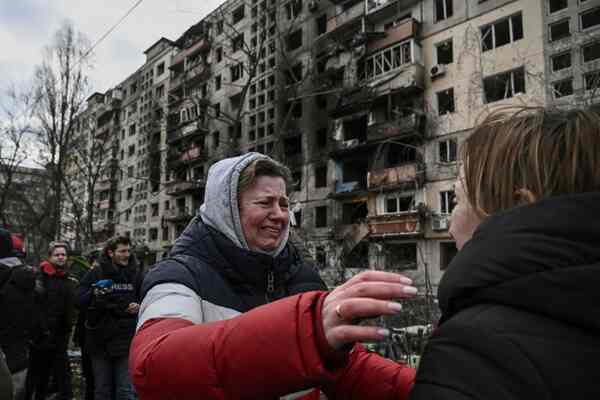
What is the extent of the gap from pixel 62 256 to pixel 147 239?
1428 inches

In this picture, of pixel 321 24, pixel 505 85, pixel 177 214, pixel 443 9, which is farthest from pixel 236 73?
pixel 505 85

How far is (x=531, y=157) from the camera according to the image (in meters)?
0.96

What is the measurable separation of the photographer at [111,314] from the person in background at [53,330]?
2.71ft

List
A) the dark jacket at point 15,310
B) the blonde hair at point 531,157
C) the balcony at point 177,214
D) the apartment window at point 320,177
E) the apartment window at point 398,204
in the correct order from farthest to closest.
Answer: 1. the balcony at point 177,214
2. the apartment window at point 320,177
3. the apartment window at point 398,204
4. the dark jacket at point 15,310
5. the blonde hair at point 531,157

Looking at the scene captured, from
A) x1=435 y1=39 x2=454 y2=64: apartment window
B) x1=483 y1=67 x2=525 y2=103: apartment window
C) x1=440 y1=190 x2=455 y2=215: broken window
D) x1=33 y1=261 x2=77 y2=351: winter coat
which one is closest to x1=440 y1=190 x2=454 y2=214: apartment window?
x1=440 y1=190 x2=455 y2=215: broken window

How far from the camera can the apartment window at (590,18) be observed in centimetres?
1559

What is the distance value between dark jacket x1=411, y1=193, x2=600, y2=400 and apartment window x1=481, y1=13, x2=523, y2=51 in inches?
792

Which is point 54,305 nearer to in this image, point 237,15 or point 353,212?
point 353,212

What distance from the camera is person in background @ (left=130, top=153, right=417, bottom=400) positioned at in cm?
77

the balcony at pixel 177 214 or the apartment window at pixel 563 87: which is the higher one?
the apartment window at pixel 563 87

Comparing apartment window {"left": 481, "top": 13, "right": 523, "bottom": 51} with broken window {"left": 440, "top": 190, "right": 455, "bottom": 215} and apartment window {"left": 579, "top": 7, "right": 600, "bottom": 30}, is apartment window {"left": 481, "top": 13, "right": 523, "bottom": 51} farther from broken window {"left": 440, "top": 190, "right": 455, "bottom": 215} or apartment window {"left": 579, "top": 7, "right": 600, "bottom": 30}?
broken window {"left": 440, "top": 190, "right": 455, "bottom": 215}

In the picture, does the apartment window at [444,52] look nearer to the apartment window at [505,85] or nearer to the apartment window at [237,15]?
the apartment window at [505,85]

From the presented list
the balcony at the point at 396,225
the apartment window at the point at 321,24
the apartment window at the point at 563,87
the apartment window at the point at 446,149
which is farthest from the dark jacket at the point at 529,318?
the apartment window at the point at 321,24

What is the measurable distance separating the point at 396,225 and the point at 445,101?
6.54 m
